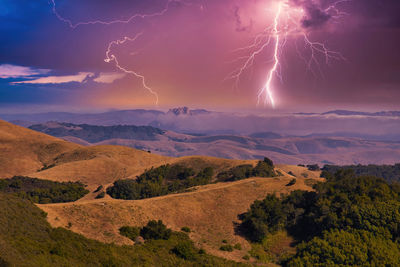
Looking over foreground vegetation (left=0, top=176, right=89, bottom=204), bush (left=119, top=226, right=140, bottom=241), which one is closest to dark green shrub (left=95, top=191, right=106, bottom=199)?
foreground vegetation (left=0, top=176, right=89, bottom=204)

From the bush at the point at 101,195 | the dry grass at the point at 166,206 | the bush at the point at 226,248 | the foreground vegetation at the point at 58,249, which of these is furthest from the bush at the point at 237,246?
the bush at the point at 101,195

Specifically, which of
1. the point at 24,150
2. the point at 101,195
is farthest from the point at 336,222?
the point at 24,150

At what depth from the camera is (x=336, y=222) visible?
154 ft

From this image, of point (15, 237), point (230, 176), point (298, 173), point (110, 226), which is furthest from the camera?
point (298, 173)

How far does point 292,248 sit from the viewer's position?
4841 cm

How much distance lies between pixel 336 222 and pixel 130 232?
29961mm

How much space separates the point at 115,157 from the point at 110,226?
319 feet

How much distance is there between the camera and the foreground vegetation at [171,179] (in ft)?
271

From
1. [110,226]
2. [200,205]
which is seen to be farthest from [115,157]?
[110,226]

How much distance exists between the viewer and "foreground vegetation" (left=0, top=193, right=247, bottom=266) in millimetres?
23672

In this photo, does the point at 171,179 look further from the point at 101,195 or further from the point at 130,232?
the point at 130,232

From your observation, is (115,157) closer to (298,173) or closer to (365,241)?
(298,173)

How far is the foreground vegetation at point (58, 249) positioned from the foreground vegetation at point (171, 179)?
1657 inches

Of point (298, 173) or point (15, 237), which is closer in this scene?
point (15, 237)
